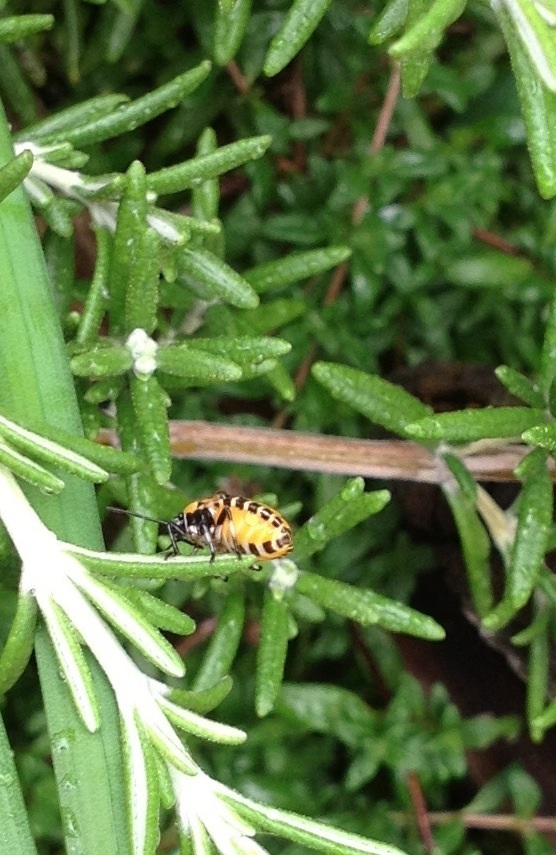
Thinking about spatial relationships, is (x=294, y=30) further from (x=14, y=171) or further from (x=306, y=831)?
(x=306, y=831)

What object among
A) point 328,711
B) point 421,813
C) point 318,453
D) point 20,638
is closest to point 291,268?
point 318,453

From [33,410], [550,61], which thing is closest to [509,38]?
[550,61]

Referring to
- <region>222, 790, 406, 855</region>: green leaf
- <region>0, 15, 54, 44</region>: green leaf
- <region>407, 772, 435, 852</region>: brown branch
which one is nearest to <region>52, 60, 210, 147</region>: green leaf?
<region>0, 15, 54, 44</region>: green leaf

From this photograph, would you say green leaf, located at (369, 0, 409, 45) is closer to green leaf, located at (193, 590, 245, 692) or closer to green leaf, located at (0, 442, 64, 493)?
green leaf, located at (0, 442, 64, 493)

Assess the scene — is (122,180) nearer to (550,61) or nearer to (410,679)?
(550,61)

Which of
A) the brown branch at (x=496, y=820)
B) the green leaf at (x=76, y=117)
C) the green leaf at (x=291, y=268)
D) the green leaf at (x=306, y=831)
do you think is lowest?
the brown branch at (x=496, y=820)

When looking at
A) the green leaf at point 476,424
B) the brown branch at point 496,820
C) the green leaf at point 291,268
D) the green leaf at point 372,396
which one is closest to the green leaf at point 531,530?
the green leaf at point 476,424

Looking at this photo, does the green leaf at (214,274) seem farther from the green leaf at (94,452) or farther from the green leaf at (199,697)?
the green leaf at (199,697)
